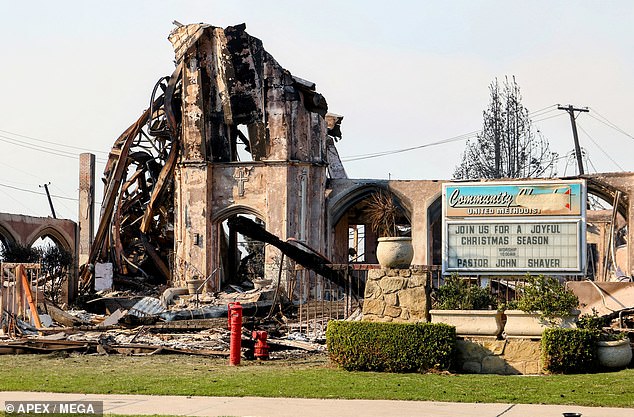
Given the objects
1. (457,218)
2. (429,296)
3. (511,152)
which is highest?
(511,152)

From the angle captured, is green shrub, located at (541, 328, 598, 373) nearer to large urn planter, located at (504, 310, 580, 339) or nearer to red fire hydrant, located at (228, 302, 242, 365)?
large urn planter, located at (504, 310, 580, 339)

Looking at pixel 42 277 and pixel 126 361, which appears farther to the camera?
pixel 42 277

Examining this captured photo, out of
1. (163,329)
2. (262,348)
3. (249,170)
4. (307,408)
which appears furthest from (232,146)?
(307,408)

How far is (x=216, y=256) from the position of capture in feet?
137

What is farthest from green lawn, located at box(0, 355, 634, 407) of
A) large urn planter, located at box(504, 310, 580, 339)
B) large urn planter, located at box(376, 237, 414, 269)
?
large urn planter, located at box(376, 237, 414, 269)

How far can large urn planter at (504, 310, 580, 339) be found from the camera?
16.8m

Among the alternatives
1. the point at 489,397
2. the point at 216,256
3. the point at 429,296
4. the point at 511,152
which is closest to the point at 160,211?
the point at 216,256

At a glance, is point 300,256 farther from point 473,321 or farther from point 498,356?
point 498,356

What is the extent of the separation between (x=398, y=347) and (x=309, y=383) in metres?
2.31

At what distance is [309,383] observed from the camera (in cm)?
1475

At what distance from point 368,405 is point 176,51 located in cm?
3188

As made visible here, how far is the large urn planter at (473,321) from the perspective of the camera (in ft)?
56.3

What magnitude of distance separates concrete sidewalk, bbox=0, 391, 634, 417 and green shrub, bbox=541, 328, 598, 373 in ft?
12.9

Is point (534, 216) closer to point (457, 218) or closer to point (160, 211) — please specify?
point (457, 218)
